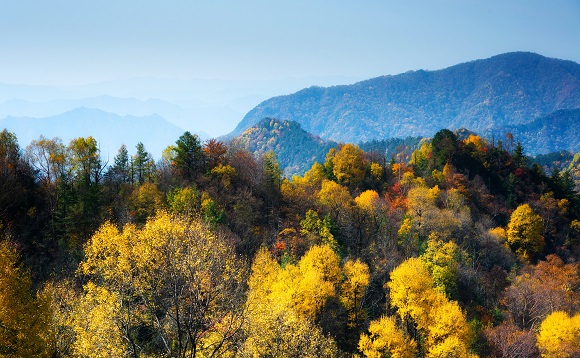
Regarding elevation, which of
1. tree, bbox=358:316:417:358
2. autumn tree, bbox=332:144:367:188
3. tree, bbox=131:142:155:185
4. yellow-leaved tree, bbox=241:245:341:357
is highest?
tree, bbox=131:142:155:185

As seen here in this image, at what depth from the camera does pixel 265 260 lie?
45.8 metres

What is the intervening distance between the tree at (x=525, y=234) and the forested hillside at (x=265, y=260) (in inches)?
11.7

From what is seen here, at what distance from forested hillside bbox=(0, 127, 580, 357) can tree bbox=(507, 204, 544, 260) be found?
0.30 meters

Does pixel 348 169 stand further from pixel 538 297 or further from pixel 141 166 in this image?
pixel 538 297

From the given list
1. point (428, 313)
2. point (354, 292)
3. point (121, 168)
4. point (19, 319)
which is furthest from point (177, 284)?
point (121, 168)

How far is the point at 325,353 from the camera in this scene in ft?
95.3

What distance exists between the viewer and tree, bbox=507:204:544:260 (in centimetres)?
7725

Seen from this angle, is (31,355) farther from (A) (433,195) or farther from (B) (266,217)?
(A) (433,195)

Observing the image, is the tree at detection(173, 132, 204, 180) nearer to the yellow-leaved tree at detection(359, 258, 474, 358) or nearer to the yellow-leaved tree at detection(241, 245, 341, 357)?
the yellow-leaved tree at detection(241, 245, 341, 357)

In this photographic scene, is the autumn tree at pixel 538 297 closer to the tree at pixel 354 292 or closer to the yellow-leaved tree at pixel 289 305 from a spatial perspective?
the tree at pixel 354 292

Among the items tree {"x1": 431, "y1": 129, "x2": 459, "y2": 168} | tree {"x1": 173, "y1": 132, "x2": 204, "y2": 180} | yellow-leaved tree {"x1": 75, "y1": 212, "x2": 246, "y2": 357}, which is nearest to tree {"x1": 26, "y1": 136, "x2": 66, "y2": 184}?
tree {"x1": 173, "y1": 132, "x2": 204, "y2": 180}

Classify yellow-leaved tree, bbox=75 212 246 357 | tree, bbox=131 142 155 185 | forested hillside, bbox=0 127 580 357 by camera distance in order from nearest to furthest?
yellow-leaved tree, bbox=75 212 246 357 < forested hillside, bbox=0 127 580 357 < tree, bbox=131 142 155 185

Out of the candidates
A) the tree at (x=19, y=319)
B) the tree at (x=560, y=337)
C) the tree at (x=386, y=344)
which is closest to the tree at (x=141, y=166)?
the tree at (x=19, y=319)

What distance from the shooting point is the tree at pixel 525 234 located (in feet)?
253
